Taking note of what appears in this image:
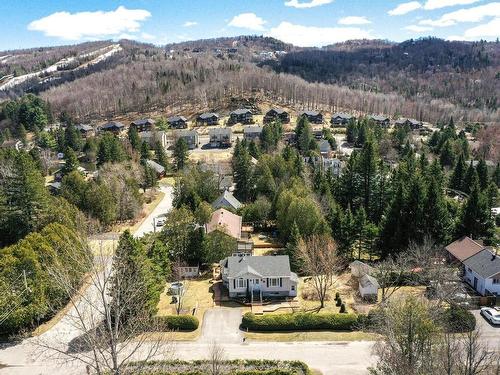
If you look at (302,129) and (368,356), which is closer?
(368,356)

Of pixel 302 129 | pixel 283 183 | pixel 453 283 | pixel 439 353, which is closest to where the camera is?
pixel 439 353

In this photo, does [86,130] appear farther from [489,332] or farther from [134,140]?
[489,332]

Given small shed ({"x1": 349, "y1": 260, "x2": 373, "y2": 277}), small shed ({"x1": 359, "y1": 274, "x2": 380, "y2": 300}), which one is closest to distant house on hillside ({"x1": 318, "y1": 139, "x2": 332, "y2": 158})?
small shed ({"x1": 349, "y1": 260, "x2": 373, "y2": 277})

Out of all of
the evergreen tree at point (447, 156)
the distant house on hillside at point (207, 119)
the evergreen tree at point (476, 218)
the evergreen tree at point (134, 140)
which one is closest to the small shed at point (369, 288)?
the evergreen tree at point (476, 218)

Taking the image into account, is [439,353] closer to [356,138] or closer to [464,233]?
[464,233]

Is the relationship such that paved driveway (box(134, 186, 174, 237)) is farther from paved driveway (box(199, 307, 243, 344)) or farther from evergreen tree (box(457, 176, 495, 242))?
evergreen tree (box(457, 176, 495, 242))

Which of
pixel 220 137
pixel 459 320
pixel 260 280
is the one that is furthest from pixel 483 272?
pixel 220 137

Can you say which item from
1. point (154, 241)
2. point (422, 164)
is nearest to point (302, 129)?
point (422, 164)
